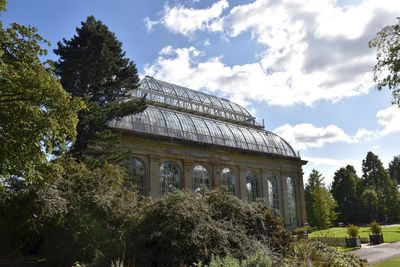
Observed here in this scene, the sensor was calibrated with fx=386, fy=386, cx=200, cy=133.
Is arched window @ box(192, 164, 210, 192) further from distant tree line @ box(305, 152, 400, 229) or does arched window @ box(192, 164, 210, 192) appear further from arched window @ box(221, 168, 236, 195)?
distant tree line @ box(305, 152, 400, 229)

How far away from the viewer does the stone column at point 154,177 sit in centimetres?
3169

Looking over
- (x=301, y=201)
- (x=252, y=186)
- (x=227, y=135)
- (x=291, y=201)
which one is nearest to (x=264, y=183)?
(x=252, y=186)

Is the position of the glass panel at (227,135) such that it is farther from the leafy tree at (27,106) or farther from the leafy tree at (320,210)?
the leafy tree at (27,106)

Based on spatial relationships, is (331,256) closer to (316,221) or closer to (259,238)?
(259,238)

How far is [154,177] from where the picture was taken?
105 ft

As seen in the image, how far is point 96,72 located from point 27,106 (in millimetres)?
12233

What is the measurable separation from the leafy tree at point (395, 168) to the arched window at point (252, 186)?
80284 millimetres

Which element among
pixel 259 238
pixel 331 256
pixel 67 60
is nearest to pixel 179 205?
pixel 259 238

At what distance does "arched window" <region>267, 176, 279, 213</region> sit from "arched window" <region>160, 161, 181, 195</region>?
12133 mm

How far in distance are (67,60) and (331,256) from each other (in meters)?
18.5

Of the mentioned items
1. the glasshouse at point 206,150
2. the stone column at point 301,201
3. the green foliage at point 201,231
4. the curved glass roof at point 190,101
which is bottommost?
the green foliage at point 201,231

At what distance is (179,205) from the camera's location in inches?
473

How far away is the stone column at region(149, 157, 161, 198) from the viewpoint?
31688mm

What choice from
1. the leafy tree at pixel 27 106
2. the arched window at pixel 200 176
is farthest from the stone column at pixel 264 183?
the leafy tree at pixel 27 106
